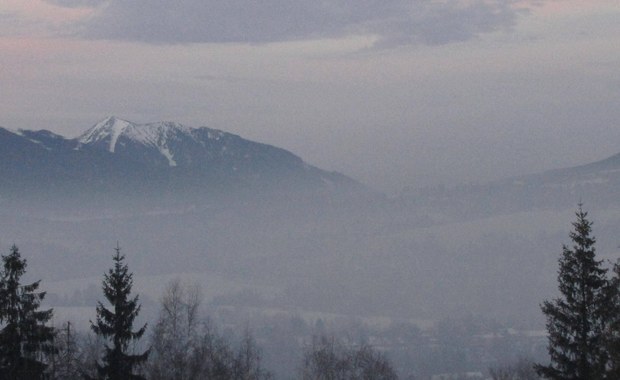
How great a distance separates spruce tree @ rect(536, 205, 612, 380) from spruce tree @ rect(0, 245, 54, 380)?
54.7ft

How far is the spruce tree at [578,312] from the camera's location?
34.0 meters

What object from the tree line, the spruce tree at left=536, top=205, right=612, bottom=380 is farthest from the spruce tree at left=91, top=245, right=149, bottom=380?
the spruce tree at left=536, top=205, right=612, bottom=380

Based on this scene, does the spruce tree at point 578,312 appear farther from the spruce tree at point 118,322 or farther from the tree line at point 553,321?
the spruce tree at point 118,322

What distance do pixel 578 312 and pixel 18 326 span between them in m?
18.3

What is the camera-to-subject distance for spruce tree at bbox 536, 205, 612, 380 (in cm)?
3400

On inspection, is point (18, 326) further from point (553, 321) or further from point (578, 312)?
point (578, 312)

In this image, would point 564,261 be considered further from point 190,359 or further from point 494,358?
point 494,358

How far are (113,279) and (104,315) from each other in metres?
1.30

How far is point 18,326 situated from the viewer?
1425 inches

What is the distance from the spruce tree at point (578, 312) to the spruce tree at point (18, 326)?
54.7ft

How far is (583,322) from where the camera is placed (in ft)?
112

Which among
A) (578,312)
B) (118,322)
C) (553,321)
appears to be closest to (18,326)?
(118,322)

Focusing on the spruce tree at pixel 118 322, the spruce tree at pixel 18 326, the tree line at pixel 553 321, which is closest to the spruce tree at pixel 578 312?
the tree line at pixel 553 321

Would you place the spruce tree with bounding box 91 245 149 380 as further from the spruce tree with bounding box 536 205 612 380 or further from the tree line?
the spruce tree with bounding box 536 205 612 380
